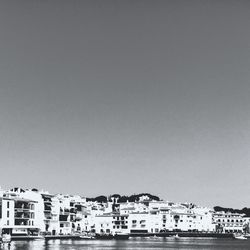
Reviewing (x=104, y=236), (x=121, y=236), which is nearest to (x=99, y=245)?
(x=104, y=236)

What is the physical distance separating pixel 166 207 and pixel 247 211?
12686 mm

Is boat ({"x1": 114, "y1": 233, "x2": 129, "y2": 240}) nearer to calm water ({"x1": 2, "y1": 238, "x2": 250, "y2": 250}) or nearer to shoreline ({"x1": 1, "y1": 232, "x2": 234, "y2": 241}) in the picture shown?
shoreline ({"x1": 1, "y1": 232, "x2": 234, "y2": 241})

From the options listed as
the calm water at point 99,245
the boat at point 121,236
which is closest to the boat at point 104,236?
the boat at point 121,236

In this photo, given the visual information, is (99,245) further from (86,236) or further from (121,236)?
(121,236)

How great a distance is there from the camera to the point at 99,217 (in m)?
35.9

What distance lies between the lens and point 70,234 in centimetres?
3091

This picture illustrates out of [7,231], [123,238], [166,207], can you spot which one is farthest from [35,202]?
[166,207]

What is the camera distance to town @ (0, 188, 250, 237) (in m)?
27.4

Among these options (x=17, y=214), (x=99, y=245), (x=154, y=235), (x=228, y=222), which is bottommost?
(x=99, y=245)

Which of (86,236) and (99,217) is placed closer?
(86,236)

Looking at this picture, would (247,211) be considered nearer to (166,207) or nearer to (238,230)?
(238,230)

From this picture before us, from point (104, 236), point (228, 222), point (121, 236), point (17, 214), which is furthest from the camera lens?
point (228, 222)

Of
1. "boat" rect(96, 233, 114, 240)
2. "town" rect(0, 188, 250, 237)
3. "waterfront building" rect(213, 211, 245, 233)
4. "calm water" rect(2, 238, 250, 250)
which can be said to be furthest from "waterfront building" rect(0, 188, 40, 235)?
"waterfront building" rect(213, 211, 245, 233)

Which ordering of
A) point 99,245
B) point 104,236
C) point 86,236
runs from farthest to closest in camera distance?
point 104,236, point 86,236, point 99,245
